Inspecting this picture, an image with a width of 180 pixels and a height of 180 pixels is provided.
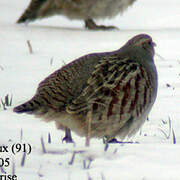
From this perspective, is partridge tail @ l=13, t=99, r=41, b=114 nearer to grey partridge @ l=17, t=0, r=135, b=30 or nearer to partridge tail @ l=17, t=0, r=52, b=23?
grey partridge @ l=17, t=0, r=135, b=30

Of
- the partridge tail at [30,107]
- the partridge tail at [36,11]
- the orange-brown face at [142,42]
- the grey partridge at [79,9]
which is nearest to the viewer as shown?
the partridge tail at [30,107]

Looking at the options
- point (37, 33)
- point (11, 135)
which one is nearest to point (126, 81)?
point (11, 135)

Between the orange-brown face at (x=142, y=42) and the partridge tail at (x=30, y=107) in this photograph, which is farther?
the orange-brown face at (x=142, y=42)

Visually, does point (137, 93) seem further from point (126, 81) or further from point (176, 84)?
point (176, 84)

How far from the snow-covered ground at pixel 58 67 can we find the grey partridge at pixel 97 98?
0.60 feet

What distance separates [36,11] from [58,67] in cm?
337

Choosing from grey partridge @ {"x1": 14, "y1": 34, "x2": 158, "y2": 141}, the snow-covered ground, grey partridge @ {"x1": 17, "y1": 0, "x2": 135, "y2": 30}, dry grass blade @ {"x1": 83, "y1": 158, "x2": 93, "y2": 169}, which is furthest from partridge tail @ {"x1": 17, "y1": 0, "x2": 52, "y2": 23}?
dry grass blade @ {"x1": 83, "y1": 158, "x2": 93, "y2": 169}

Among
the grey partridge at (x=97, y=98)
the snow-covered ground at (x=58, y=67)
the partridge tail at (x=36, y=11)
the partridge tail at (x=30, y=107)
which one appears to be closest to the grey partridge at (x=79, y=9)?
the partridge tail at (x=36, y=11)

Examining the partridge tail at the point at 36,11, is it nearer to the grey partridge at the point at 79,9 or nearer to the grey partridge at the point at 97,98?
the grey partridge at the point at 79,9

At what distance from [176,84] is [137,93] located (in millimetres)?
2178

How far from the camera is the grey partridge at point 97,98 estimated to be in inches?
152

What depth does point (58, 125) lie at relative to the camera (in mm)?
4109

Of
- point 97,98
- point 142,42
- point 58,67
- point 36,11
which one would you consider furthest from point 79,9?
point 97,98

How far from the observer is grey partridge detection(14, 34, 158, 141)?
3.87m
